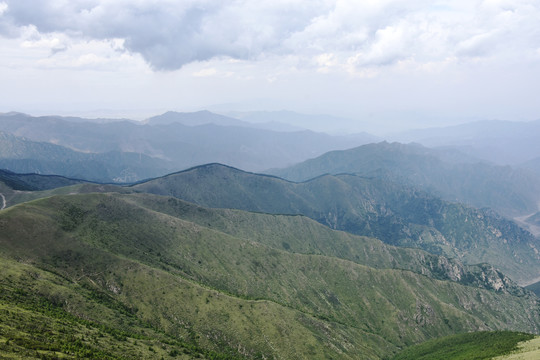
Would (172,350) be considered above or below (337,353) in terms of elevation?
above

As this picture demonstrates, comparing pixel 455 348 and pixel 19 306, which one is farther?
pixel 455 348

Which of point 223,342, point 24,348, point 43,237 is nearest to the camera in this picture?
point 24,348

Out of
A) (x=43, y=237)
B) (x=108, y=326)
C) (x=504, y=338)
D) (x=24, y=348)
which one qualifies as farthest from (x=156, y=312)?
(x=504, y=338)

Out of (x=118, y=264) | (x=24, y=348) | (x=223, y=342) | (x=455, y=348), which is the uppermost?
(x=24, y=348)

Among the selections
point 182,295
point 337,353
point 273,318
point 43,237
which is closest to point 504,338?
point 337,353

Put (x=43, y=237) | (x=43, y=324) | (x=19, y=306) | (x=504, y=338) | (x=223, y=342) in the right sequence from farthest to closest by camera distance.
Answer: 1. (x=504, y=338)
2. (x=43, y=237)
3. (x=223, y=342)
4. (x=19, y=306)
5. (x=43, y=324)

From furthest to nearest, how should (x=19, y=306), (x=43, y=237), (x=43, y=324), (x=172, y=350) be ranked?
(x=43, y=237) → (x=172, y=350) → (x=19, y=306) → (x=43, y=324)

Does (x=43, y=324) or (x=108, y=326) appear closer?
(x=43, y=324)

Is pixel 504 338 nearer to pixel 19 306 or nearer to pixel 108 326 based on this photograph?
pixel 108 326

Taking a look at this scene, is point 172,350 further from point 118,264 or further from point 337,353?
point 337,353
